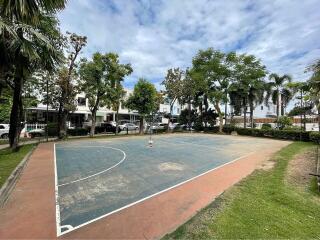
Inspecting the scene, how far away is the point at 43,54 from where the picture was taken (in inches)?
406

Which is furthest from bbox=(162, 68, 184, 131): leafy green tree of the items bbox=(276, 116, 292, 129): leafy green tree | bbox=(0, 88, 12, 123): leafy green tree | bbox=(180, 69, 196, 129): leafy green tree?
bbox=(0, 88, 12, 123): leafy green tree

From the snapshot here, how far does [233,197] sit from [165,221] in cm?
237

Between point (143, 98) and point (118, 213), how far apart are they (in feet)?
78.9

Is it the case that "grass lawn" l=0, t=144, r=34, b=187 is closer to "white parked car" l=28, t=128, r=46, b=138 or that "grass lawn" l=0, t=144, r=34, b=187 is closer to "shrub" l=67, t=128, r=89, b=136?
"white parked car" l=28, t=128, r=46, b=138

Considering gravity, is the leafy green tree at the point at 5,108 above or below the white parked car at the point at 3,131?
above

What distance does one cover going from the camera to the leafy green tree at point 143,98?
29.1 meters

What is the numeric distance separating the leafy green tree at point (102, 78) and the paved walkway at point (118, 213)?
16.6 metres

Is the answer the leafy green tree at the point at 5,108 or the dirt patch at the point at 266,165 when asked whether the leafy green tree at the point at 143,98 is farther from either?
the dirt patch at the point at 266,165

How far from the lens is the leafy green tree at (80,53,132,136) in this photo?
2400 centimetres

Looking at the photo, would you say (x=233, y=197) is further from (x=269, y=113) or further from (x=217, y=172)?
(x=269, y=113)

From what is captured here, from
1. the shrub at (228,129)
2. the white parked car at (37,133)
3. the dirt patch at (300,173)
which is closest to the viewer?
the dirt patch at (300,173)

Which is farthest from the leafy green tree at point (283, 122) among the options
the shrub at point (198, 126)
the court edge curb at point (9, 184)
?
the court edge curb at point (9, 184)

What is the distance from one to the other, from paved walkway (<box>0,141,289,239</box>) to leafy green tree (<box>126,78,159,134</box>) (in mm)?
20870

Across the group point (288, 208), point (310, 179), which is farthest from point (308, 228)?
point (310, 179)
